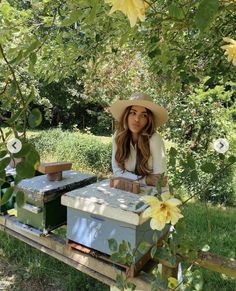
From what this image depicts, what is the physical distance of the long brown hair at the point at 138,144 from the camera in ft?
6.63

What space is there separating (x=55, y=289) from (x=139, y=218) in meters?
1.65

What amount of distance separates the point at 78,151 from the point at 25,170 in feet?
23.6

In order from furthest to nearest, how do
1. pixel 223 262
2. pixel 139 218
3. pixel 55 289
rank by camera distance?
pixel 55 289
pixel 223 262
pixel 139 218

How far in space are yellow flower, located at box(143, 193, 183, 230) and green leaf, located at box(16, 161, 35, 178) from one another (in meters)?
0.27

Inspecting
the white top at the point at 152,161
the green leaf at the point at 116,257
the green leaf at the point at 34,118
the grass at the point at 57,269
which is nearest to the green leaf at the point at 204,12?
the green leaf at the point at 34,118

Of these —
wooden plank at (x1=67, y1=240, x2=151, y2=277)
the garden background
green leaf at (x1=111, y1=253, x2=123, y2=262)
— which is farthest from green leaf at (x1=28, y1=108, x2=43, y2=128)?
wooden plank at (x1=67, y1=240, x2=151, y2=277)

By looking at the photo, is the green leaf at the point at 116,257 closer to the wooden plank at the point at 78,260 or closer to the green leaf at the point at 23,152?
the wooden plank at the point at 78,260

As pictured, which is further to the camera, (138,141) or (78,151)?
(78,151)

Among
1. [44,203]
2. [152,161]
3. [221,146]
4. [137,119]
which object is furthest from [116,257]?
[137,119]

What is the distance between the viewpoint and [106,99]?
10320mm

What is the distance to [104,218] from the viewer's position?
4.19 ft

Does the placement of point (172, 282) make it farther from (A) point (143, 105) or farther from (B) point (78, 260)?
(A) point (143, 105)

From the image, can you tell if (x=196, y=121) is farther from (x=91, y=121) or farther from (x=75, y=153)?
(x=91, y=121)

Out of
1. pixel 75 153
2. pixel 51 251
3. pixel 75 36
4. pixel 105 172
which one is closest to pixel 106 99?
pixel 75 153
